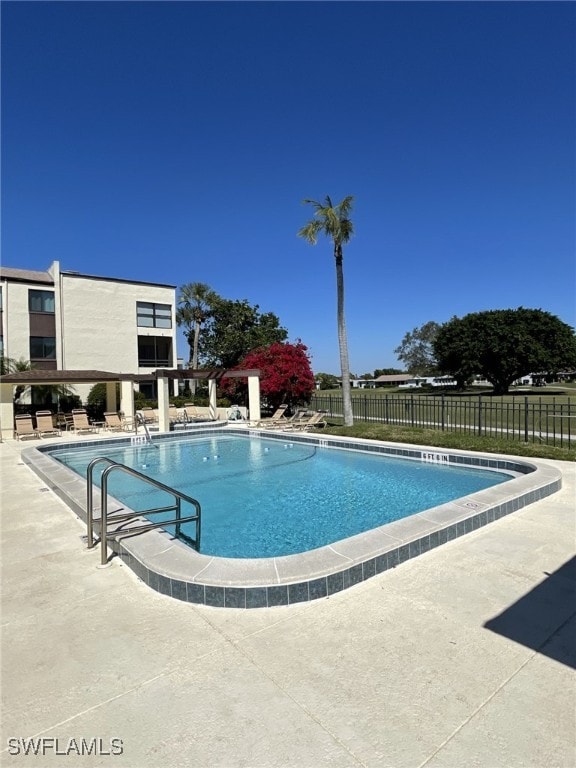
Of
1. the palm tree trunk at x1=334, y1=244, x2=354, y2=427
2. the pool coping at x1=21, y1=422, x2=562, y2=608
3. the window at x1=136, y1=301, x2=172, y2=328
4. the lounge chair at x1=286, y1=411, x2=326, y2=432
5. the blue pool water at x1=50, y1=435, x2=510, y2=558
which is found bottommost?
the blue pool water at x1=50, y1=435, x2=510, y2=558

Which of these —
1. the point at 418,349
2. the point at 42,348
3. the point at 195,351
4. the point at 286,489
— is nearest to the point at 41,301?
the point at 42,348

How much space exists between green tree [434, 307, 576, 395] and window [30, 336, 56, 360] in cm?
4493

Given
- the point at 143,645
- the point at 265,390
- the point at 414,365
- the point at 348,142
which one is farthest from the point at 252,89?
the point at 414,365

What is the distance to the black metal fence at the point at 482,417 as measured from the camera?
12500 mm

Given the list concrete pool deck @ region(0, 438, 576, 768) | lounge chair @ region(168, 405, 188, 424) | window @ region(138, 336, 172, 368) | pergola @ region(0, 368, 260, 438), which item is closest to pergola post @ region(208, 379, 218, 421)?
pergola @ region(0, 368, 260, 438)

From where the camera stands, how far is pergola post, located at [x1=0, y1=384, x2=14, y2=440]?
17531 mm

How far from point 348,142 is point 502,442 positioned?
12232mm

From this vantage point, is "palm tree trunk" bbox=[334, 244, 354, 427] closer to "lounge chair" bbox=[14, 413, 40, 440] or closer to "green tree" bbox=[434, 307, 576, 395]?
"lounge chair" bbox=[14, 413, 40, 440]

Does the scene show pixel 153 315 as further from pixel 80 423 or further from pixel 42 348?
pixel 80 423

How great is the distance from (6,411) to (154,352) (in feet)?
53.4

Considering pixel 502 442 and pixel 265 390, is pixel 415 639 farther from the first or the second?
pixel 265 390

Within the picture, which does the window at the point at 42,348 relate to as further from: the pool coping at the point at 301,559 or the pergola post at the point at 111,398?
the pool coping at the point at 301,559

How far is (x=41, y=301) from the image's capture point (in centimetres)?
2769

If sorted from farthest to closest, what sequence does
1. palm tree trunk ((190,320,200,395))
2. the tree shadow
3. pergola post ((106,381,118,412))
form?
palm tree trunk ((190,320,200,395)) < pergola post ((106,381,118,412)) < the tree shadow
